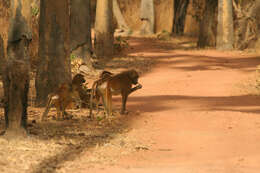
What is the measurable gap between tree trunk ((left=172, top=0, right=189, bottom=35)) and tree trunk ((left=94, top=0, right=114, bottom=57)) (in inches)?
464

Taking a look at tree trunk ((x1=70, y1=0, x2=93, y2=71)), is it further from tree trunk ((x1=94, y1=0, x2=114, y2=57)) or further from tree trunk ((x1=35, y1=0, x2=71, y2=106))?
tree trunk ((x1=35, y1=0, x2=71, y2=106))

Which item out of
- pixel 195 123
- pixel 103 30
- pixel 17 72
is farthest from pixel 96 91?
pixel 103 30

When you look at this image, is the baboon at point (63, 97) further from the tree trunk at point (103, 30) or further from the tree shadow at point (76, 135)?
the tree trunk at point (103, 30)

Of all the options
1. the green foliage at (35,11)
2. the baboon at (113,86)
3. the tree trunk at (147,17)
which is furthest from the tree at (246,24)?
the baboon at (113,86)

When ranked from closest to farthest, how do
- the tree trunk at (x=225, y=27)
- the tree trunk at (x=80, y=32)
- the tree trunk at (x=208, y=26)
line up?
the tree trunk at (x=80, y=32) < the tree trunk at (x=225, y=27) < the tree trunk at (x=208, y=26)

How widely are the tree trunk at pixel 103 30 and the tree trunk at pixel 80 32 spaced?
3227mm

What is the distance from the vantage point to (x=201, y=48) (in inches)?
1004

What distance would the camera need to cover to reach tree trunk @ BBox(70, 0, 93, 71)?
57.7ft

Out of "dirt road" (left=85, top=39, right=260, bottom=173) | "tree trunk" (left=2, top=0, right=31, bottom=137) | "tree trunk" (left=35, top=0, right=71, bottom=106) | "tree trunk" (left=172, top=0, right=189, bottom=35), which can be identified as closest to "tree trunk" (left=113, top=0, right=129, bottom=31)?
"tree trunk" (left=172, top=0, right=189, bottom=35)

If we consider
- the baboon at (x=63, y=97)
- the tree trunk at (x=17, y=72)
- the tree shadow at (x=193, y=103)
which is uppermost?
the tree trunk at (x=17, y=72)

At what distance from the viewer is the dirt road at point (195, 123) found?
6723 mm

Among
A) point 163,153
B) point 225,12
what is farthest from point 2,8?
point 225,12

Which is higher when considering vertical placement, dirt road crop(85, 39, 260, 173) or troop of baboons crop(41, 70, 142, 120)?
troop of baboons crop(41, 70, 142, 120)

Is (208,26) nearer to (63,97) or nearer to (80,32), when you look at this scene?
(80,32)
